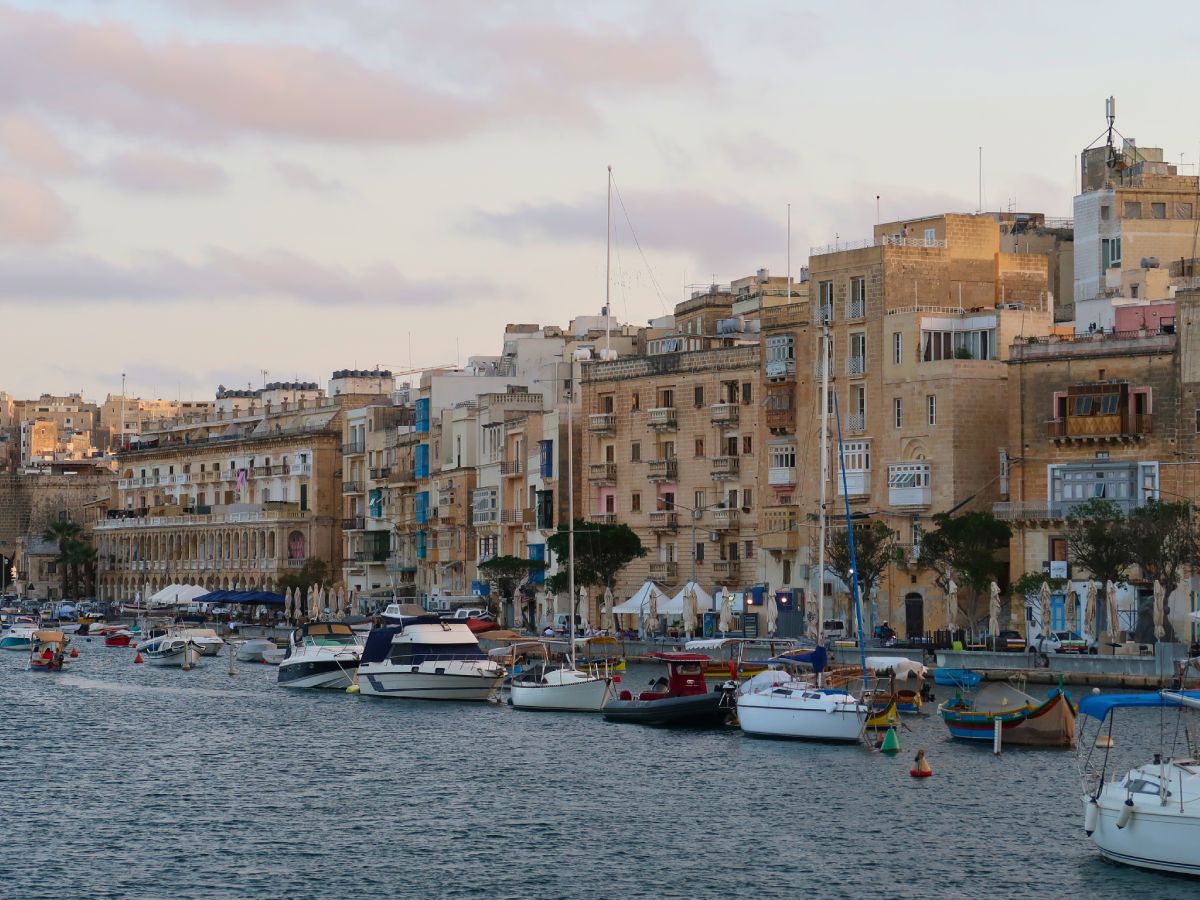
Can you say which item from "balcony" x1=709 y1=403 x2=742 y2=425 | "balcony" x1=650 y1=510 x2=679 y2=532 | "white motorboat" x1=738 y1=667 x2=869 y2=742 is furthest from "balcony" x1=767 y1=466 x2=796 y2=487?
"white motorboat" x1=738 y1=667 x2=869 y2=742

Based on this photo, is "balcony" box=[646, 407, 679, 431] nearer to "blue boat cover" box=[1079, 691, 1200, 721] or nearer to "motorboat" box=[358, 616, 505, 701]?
"motorboat" box=[358, 616, 505, 701]

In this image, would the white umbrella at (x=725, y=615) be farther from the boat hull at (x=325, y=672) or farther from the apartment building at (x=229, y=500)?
the apartment building at (x=229, y=500)

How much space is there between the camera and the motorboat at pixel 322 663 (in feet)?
283

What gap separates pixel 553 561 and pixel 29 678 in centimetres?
2864

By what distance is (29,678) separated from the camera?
320ft

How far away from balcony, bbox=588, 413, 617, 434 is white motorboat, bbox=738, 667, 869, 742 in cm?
4843

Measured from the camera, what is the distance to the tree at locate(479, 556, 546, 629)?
11512 cm

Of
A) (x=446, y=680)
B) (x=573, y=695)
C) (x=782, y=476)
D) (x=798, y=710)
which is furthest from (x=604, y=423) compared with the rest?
(x=798, y=710)

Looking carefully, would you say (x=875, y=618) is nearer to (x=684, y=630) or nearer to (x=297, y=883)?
(x=684, y=630)

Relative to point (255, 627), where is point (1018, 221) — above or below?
above

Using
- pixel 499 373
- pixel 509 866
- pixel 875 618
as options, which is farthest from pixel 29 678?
pixel 509 866

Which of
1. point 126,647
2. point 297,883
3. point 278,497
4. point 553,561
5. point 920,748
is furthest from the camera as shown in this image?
point 278,497

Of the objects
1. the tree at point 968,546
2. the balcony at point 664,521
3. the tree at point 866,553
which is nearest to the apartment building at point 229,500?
the balcony at point 664,521

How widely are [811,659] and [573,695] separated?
8.27m
